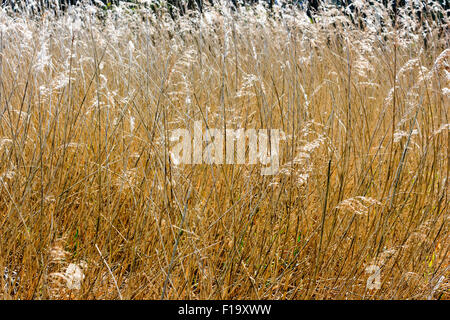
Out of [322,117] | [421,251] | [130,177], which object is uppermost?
[322,117]

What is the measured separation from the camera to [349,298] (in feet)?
3.90

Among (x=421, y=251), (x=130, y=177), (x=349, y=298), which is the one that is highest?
(x=130, y=177)

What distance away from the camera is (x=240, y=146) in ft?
5.32
